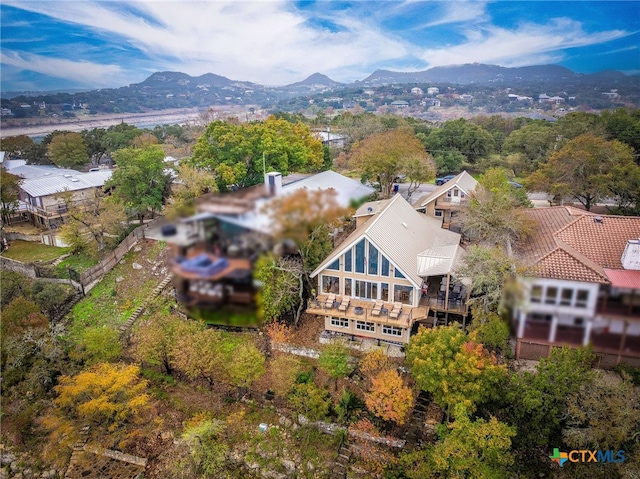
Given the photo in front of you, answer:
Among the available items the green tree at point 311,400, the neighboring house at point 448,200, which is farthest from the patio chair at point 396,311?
the neighboring house at point 448,200

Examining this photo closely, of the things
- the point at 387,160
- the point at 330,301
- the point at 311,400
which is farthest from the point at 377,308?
the point at 387,160

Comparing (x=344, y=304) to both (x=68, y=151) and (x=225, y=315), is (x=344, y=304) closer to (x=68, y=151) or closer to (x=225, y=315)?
(x=225, y=315)

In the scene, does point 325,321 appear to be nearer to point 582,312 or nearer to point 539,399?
point 539,399

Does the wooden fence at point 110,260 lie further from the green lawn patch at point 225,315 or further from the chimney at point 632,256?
the chimney at point 632,256

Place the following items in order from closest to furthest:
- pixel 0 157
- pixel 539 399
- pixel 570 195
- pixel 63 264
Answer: pixel 539 399, pixel 570 195, pixel 63 264, pixel 0 157

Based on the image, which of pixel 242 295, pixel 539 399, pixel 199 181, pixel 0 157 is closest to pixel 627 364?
pixel 539 399

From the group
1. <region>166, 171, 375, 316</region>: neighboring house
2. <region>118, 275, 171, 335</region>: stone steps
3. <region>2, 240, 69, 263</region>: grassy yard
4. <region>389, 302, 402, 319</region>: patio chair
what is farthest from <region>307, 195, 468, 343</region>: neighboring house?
<region>2, 240, 69, 263</region>: grassy yard
